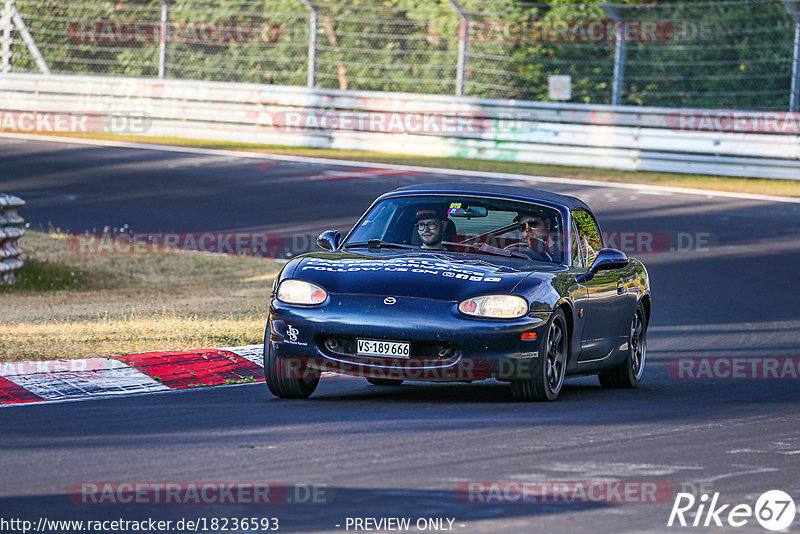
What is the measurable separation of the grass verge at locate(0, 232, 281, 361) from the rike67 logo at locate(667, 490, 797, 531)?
5.22 m

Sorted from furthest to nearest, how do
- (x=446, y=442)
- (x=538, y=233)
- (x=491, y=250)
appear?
1. (x=538, y=233)
2. (x=491, y=250)
3. (x=446, y=442)

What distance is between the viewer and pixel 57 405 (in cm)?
806

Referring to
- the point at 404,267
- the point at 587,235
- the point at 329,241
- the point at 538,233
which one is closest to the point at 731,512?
the point at 404,267

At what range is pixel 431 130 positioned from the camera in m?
26.2

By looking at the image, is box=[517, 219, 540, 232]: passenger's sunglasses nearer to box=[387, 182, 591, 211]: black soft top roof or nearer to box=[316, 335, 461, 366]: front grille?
box=[387, 182, 591, 211]: black soft top roof

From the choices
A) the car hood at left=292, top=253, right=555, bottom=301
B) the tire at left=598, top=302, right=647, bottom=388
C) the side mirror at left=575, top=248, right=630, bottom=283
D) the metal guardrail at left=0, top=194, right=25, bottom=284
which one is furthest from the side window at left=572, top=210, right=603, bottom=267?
the metal guardrail at left=0, top=194, right=25, bottom=284

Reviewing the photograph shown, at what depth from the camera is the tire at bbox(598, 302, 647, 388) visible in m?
10.0

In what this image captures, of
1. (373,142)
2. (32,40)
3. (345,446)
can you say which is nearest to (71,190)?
(373,142)

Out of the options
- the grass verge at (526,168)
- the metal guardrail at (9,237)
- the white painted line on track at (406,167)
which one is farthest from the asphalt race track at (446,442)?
the grass verge at (526,168)

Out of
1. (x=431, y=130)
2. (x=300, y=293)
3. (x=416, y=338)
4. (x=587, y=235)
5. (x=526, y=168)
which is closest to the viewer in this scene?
(x=416, y=338)

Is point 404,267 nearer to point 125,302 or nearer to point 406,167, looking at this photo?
point 125,302

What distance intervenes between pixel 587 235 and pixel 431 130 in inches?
649

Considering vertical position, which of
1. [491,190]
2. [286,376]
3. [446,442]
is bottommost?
[286,376]

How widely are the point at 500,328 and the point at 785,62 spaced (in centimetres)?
1712
